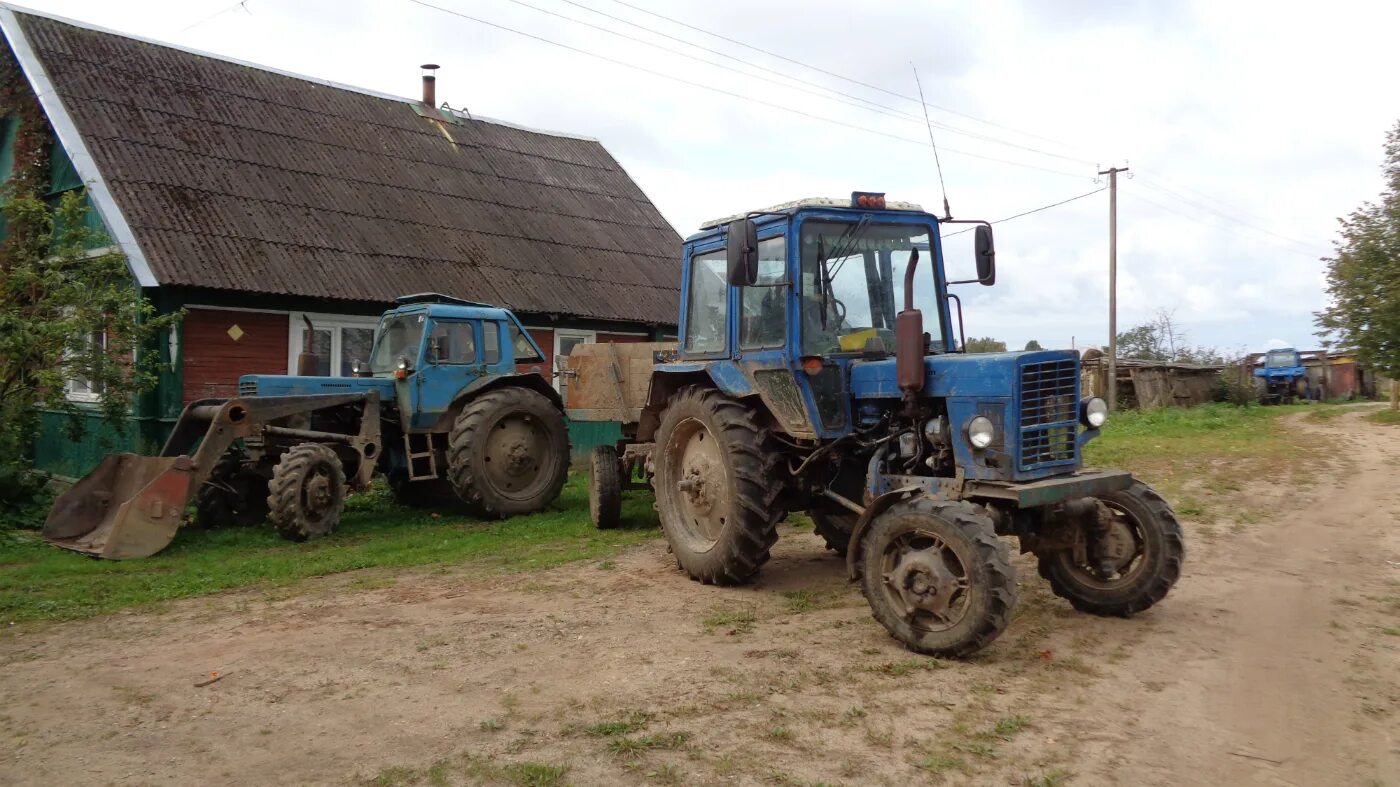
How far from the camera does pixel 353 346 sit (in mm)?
13062

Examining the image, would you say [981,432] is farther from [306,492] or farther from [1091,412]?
[306,492]

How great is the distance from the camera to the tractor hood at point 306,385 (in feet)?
31.1

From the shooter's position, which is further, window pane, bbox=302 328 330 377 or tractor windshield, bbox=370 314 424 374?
window pane, bbox=302 328 330 377

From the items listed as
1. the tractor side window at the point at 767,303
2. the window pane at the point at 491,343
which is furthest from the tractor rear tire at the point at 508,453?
→ the tractor side window at the point at 767,303

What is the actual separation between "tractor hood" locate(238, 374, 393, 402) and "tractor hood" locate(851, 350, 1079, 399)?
19.4 ft

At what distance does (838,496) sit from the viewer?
653 centimetres

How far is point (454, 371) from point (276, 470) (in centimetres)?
220

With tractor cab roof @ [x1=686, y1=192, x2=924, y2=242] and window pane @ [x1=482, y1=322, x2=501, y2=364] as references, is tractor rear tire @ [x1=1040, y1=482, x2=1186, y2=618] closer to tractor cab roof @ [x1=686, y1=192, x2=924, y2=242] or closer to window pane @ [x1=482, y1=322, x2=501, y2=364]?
tractor cab roof @ [x1=686, y1=192, x2=924, y2=242]

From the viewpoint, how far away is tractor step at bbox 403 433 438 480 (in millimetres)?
9992

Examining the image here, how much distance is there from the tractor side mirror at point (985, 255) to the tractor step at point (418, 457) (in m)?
5.99

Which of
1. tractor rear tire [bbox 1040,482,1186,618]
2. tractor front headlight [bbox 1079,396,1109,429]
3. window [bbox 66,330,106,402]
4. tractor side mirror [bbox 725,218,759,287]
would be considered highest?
tractor side mirror [bbox 725,218,759,287]

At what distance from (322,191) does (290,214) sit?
3.22 feet

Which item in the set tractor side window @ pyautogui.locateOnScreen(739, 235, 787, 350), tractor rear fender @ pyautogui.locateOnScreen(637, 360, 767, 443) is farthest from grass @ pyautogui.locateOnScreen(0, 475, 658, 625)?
tractor side window @ pyautogui.locateOnScreen(739, 235, 787, 350)

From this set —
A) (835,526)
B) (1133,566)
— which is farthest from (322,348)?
(1133,566)
